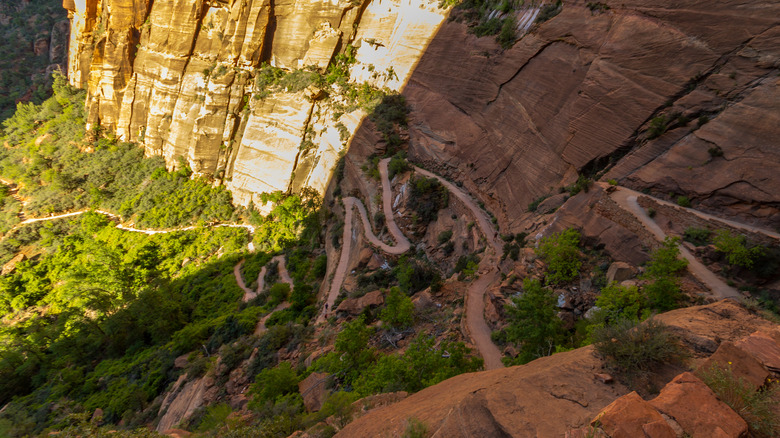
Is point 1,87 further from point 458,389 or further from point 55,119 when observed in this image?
point 458,389

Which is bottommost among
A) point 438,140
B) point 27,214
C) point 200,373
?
point 27,214

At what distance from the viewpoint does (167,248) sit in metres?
39.9

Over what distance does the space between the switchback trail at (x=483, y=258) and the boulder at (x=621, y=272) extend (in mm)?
5179

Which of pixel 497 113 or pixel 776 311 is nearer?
pixel 776 311

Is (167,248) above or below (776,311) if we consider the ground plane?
below

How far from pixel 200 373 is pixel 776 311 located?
1036 inches

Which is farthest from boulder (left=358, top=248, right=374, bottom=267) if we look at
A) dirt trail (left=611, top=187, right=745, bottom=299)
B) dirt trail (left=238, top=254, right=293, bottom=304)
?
dirt trail (left=611, top=187, right=745, bottom=299)

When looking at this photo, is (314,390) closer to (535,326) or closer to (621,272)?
(535,326)

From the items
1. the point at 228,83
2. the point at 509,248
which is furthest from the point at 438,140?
the point at 228,83

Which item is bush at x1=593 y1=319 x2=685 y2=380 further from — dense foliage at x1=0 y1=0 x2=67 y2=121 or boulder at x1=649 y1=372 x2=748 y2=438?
dense foliage at x1=0 y1=0 x2=67 y2=121

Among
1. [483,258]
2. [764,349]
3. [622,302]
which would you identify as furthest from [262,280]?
[764,349]

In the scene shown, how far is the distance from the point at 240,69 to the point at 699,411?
48.7m

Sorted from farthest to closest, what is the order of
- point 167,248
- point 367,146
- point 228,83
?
point 228,83 → point 167,248 → point 367,146

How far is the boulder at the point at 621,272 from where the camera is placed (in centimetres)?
1289
